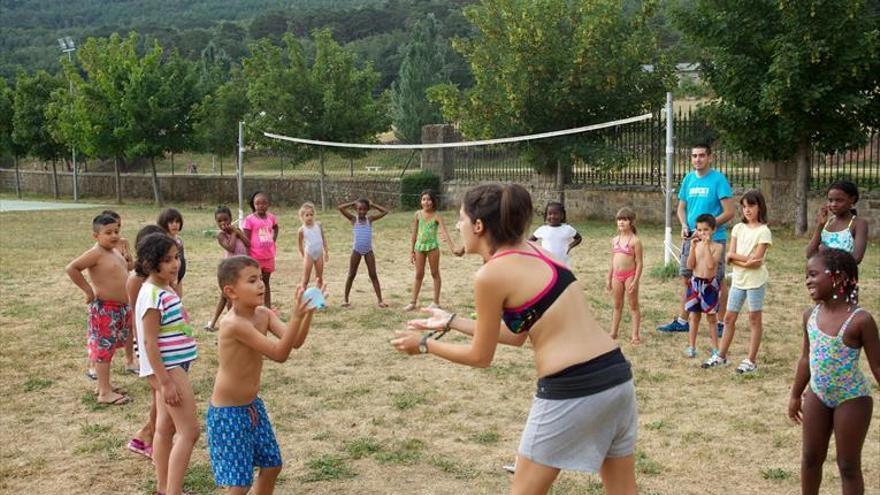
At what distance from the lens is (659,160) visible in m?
20.8

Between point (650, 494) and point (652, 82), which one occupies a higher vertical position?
point (652, 82)

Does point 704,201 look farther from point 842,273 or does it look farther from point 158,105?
point 158,105

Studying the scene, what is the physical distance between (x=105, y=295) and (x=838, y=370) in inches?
200

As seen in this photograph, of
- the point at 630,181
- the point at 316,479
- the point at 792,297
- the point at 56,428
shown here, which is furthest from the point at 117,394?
the point at 630,181

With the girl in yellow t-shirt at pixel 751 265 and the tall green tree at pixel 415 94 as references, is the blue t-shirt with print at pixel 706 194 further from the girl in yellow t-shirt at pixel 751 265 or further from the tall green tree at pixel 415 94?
the tall green tree at pixel 415 94

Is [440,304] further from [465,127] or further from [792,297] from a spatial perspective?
[465,127]

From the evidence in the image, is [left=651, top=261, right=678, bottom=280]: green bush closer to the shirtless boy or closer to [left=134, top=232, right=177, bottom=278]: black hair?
the shirtless boy

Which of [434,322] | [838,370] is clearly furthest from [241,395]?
[838,370]

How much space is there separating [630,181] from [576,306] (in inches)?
742

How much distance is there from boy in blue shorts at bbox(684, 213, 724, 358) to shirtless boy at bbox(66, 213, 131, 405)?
4711mm

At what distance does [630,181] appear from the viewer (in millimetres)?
21703

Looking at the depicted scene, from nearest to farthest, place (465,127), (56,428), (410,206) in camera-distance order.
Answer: (56,428) < (465,127) < (410,206)

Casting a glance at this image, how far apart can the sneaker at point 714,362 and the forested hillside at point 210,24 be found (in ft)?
164

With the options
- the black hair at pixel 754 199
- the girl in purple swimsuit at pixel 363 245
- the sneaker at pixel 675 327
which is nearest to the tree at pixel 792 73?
the sneaker at pixel 675 327
